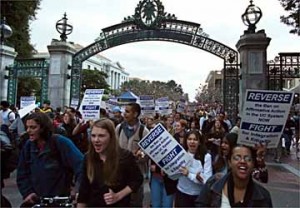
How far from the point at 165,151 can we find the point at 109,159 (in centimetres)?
189

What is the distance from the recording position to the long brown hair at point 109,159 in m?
3.14

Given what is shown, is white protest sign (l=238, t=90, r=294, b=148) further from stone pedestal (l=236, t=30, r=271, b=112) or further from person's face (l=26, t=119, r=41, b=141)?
stone pedestal (l=236, t=30, r=271, b=112)

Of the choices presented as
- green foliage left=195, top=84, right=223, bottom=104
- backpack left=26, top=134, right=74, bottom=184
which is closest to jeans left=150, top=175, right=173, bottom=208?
backpack left=26, top=134, right=74, bottom=184

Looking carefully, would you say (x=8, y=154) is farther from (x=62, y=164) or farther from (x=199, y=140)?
(x=199, y=140)

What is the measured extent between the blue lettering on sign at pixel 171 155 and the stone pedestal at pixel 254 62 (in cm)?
974

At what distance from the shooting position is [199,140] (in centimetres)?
502

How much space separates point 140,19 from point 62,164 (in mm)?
13574

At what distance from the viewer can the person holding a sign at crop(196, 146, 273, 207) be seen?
2916 millimetres

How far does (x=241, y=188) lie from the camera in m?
2.98

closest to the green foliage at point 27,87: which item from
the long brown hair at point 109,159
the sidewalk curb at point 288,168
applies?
the sidewalk curb at point 288,168

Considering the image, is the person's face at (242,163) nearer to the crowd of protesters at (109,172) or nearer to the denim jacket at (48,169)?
the crowd of protesters at (109,172)

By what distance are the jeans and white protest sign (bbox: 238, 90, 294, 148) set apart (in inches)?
56.1

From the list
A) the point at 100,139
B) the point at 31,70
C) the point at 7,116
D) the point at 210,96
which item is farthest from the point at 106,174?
the point at 210,96

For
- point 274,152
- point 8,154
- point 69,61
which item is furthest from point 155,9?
point 8,154
